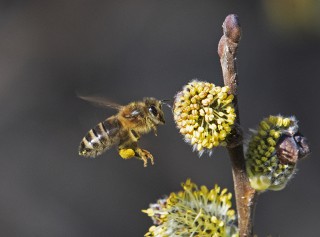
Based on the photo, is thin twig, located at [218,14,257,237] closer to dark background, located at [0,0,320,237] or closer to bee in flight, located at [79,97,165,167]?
bee in flight, located at [79,97,165,167]

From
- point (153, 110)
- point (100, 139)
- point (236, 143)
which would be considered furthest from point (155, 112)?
point (236, 143)

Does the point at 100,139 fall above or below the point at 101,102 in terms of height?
below

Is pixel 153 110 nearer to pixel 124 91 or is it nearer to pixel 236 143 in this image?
pixel 236 143

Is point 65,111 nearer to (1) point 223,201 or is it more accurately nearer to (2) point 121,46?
(2) point 121,46

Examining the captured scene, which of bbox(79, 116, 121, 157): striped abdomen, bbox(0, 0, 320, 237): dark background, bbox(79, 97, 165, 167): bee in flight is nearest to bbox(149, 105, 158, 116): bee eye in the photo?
bbox(79, 97, 165, 167): bee in flight

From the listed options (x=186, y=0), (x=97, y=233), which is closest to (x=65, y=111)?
(x=97, y=233)
